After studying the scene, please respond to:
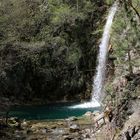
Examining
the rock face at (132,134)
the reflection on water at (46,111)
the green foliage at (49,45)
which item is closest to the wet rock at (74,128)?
the reflection on water at (46,111)

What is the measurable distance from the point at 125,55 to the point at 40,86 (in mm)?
19477

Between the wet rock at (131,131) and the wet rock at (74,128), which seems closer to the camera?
the wet rock at (131,131)

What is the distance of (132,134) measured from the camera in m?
13.5

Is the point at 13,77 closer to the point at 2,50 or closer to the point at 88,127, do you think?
the point at 2,50

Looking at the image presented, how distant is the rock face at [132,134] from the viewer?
13327 millimetres

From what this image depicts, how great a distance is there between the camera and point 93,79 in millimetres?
37062

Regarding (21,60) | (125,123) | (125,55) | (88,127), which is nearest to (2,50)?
(21,60)

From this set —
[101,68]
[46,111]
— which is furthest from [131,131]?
[101,68]

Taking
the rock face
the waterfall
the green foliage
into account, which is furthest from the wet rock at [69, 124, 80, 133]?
the waterfall

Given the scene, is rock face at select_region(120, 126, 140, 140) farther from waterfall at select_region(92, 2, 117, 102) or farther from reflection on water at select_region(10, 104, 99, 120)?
waterfall at select_region(92, 2, 117, 102)

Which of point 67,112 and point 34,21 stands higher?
point 34,21

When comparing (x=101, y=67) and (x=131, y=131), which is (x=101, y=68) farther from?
(x=131, y=131)

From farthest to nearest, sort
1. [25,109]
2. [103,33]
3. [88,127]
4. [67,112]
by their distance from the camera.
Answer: [103,33]
[25,109]
[67,112]
[88,127]

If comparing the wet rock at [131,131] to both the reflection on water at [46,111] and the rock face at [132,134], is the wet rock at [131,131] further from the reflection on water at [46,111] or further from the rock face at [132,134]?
the reflection on water at [46,111]
